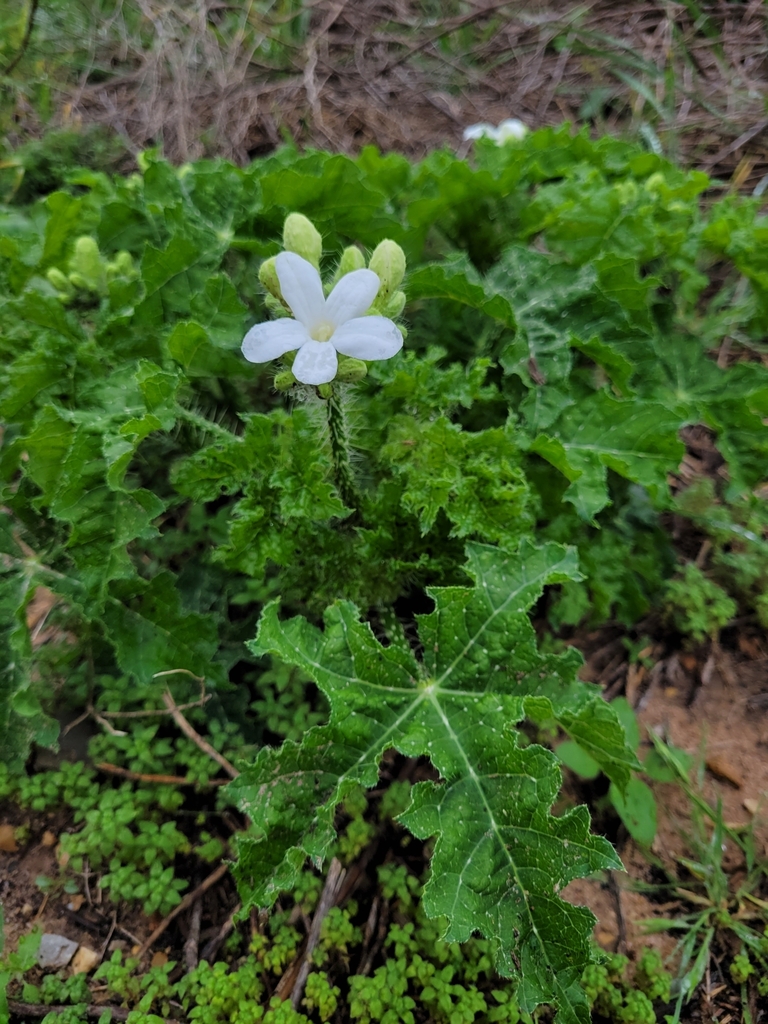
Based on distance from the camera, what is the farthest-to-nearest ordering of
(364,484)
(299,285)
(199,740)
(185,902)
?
1. (364,484)
2. (199,740)
3. (185,902)
4. (299,285)

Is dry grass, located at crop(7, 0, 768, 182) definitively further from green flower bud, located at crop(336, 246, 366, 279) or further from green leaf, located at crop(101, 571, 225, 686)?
green leaf, located at crop(101, 571, 225, 686)

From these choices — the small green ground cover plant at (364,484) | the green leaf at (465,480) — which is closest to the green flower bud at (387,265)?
the small green ground cover plant at (364,484)

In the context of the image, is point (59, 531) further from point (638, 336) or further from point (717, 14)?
point (717, 14)

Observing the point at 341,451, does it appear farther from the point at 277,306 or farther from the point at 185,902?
the point at 185,902

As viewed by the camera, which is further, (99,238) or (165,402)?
(99,238)

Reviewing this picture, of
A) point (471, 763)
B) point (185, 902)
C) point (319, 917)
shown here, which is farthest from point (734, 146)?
point (185, 902)

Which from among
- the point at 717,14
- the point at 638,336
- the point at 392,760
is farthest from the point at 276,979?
the point at 717,14

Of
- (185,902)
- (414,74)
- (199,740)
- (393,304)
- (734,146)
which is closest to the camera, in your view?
(393,304)

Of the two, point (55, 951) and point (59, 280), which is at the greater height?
point (59, 280)
